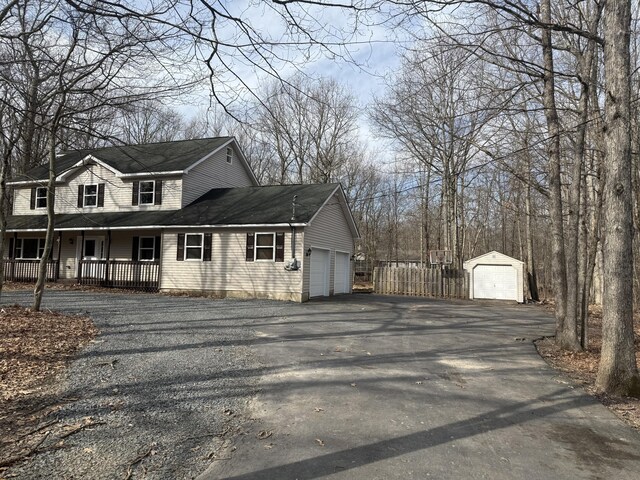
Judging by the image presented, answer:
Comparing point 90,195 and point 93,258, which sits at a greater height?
point 90,195

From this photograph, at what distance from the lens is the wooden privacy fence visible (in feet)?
70.8

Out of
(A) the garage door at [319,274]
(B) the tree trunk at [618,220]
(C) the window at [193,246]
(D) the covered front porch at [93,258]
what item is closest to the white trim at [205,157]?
(C) the window at [193,246]

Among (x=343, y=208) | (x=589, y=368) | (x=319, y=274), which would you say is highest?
(x=343, y=208)

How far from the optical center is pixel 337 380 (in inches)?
227

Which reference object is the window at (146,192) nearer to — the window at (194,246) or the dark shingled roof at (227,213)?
the dark shingled roof at (227,213)

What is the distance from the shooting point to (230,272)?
16.8 metres

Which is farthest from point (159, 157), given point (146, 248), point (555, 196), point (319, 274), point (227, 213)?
point (555, 196)

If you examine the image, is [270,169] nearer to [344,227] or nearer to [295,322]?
[344,227]

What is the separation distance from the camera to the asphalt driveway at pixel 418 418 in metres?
3.39

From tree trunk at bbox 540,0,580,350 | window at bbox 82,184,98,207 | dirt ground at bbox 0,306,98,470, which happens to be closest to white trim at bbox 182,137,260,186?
window at bbox 82,184,98,207

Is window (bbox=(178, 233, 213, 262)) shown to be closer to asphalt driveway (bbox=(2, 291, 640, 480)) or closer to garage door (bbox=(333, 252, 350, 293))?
garage door (bbox=(333, 252, 350, 293))

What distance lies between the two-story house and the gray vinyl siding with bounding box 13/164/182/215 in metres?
0.05

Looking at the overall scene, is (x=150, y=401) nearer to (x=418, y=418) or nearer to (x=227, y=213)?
(x=418, y=418)

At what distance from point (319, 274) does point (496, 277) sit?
29.3 feet
